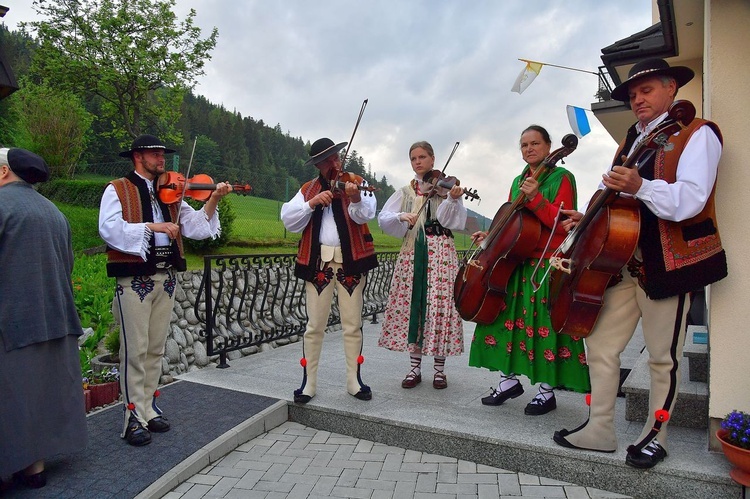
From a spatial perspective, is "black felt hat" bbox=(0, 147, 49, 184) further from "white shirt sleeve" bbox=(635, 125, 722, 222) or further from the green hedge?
the green hedge

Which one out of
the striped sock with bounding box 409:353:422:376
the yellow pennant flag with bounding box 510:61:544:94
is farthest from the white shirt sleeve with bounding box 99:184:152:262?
the yellow pennant flag with bounding box 510:61:544:94

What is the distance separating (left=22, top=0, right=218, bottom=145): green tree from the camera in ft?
58.1

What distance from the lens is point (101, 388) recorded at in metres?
4.43

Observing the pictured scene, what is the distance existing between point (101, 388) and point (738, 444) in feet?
14.5

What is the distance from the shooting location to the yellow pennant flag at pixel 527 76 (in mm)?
6848

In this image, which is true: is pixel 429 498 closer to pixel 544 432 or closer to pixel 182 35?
pixel 544 432

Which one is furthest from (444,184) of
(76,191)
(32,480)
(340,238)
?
(76,191)

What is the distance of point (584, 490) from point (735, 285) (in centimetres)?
138

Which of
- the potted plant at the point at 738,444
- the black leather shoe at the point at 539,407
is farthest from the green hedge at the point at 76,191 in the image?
the potted plant at the point at 738,444

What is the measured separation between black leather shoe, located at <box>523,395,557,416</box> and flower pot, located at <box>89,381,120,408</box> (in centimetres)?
334

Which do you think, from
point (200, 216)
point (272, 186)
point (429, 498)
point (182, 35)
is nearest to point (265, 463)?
point (429, 498)

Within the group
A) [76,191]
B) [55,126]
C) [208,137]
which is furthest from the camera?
[208,137]

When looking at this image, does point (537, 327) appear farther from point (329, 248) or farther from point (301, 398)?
Answer: point (301, 398)

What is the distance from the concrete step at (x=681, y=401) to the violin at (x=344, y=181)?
222cm
